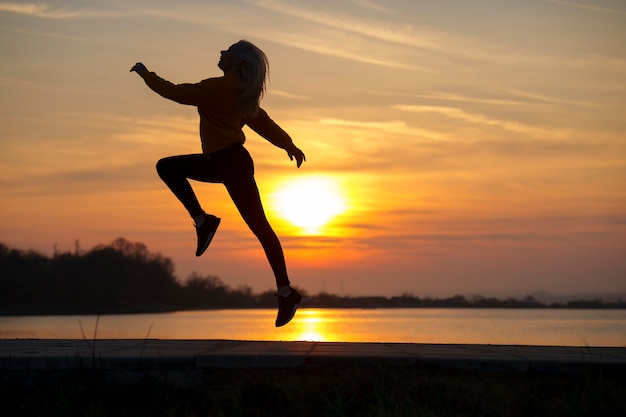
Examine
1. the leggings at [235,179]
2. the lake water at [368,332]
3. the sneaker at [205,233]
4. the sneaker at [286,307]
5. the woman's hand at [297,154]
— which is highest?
the woman's hand at [297,154]

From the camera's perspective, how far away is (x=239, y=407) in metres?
5.15

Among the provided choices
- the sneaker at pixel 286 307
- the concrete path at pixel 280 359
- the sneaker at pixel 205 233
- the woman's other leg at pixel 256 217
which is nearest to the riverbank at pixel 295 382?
the concrete path at pixel 280 359

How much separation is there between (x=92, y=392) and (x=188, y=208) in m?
2.34

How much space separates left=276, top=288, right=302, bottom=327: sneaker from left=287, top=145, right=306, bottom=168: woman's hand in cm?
122

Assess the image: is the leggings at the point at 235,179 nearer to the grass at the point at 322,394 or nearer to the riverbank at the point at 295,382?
the riverbank at the point at 295,382

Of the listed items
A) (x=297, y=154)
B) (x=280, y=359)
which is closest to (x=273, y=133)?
(x=297, y=154)

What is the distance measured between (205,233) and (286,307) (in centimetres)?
96

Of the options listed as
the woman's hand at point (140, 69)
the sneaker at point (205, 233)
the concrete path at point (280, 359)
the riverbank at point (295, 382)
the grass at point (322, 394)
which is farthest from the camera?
the sneaker at point (205, 233)

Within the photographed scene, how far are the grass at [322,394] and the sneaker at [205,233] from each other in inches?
77.4

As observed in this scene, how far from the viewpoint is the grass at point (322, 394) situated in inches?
197

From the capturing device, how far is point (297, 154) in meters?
7.81

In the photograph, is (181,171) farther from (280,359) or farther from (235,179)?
(280,359)

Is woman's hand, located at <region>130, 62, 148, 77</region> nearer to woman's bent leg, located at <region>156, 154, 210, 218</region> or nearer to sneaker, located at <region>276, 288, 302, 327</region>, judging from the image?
Result: woman's bent leg, located at <region>156, 154, 210, 218</region>

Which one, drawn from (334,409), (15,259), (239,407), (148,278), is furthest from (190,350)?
(148,278)
